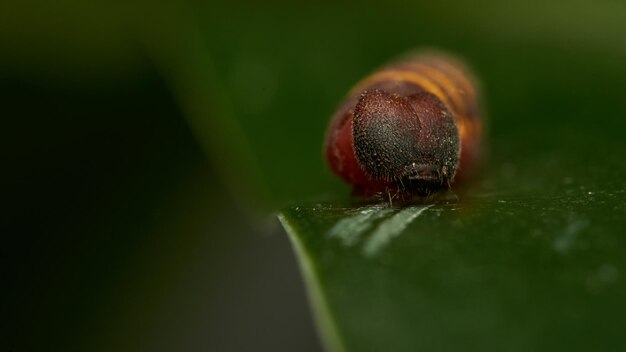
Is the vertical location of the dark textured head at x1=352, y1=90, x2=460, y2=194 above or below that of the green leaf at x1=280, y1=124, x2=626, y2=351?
above

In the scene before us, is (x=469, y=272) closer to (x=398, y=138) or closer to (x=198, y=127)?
(x=398, y=138)

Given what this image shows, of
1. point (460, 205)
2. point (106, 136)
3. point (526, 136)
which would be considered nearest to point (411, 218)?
point (460, 205)

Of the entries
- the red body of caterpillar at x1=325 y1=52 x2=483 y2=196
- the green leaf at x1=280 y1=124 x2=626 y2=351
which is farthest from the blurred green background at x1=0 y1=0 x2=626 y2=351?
the green leaf at x1=280 y1=124 x2=626 y2=351

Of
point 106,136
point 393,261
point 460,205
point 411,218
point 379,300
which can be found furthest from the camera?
point 106,136

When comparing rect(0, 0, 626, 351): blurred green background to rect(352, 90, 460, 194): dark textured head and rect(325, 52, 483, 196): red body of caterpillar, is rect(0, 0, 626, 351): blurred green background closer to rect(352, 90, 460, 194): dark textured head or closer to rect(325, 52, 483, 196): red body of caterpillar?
rect(325, 52, 483, 196): red body of caterpillar

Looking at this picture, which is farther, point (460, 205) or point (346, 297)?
point (460, 205)

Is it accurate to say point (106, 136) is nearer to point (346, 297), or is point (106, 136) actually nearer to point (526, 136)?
point (526, 136)

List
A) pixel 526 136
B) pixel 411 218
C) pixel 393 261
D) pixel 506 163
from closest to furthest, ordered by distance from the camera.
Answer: pixel 393 261 < pixel 411 218 < pixel 506 163 < pixel 526 136
